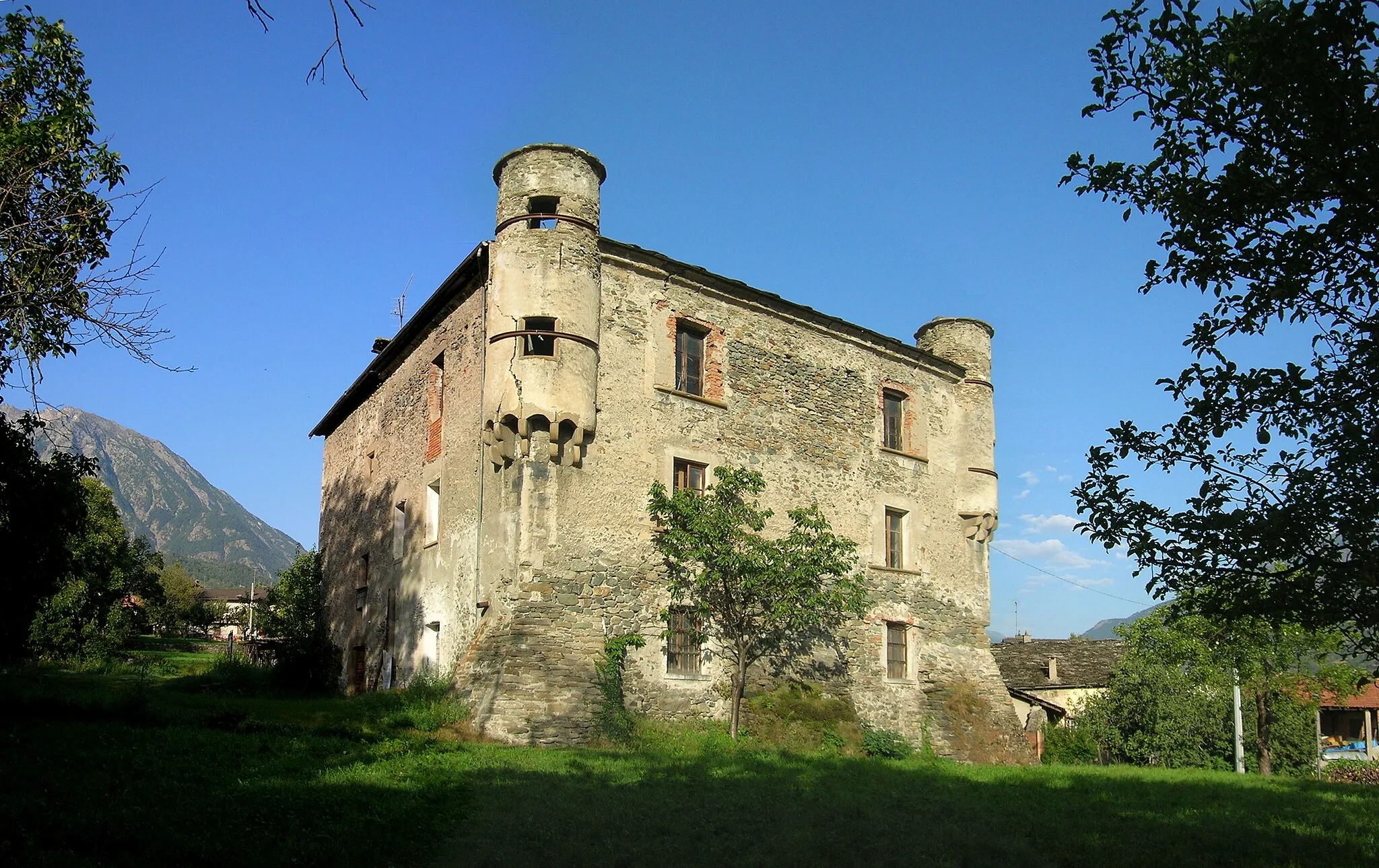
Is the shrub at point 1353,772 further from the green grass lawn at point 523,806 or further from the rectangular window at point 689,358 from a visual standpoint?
the rectangular window at point 689,358

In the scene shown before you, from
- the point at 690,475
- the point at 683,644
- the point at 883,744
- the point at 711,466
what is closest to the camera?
the point at 683,644

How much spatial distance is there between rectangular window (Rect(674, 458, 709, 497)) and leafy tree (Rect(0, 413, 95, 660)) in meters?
10.2

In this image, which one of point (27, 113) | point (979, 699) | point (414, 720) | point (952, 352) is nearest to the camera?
point (27, 113)

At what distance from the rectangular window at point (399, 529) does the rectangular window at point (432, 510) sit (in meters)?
1.41

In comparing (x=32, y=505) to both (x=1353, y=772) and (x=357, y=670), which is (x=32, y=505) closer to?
(x=357, y=670)

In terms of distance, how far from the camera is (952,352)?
25.7 meters

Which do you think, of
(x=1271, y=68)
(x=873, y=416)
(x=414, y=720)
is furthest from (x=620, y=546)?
(x=1271, y=68)

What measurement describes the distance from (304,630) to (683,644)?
1453cm

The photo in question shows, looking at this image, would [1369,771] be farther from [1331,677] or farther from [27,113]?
[27,113]

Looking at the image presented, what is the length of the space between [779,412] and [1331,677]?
68.6 ft

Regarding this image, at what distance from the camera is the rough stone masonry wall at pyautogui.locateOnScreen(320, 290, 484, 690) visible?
759 inches

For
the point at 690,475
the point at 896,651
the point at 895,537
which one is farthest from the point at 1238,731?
the point at 690,475

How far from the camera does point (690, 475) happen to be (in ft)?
65.2

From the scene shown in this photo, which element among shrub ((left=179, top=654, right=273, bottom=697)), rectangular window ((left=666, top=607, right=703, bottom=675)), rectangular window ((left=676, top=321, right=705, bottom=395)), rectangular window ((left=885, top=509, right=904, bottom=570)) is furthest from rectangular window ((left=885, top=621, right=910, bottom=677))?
shrub ((left=179, top=654, right=273, bottom=697))
